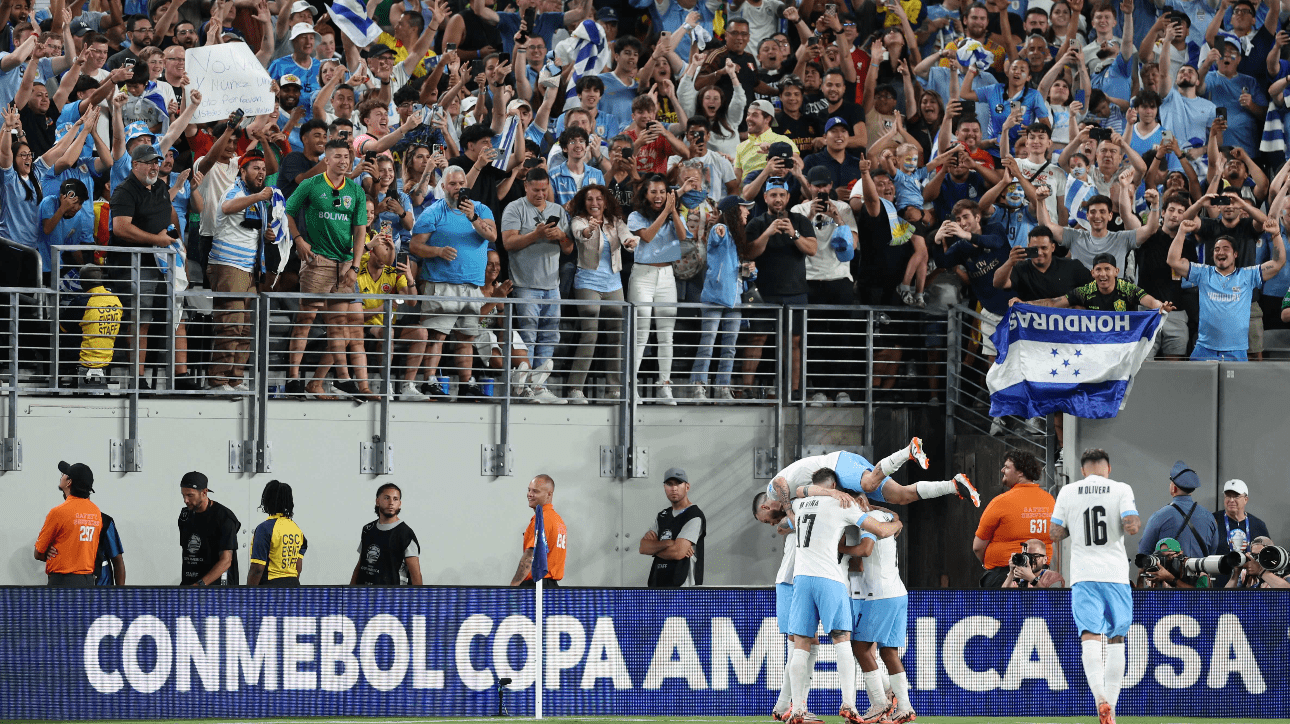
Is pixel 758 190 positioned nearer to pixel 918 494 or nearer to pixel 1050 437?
pixel 1050 437

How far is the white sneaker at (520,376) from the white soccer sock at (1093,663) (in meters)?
6.64

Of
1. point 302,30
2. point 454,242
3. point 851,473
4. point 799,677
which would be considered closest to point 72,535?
point 454,242

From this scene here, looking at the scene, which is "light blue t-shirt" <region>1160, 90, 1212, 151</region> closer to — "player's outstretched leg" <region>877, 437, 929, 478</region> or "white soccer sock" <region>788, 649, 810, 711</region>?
"player's outstretched leg" <region>877, 437, 929, 478</region>

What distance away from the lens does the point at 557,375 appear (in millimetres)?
17922

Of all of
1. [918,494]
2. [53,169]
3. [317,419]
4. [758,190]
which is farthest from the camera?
[758,190]

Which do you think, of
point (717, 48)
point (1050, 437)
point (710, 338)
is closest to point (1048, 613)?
point (1050, 437)

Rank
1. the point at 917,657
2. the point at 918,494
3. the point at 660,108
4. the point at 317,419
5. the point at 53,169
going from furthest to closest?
1. the point at 660,108
2. the point at 317,419
3. the point at 53,169
4. the point at 917,657
5. the point at 918,494

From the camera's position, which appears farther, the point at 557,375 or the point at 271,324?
the point at 557,375

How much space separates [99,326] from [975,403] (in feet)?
29.4

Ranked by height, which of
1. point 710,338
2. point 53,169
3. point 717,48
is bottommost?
point 710,338

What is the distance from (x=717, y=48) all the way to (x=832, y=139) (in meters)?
2.64

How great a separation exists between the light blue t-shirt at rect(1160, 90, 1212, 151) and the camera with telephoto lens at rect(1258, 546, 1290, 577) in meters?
8.74

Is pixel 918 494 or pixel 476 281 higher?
pixel 476 281

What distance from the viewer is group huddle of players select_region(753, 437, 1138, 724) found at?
11789 millimetres
